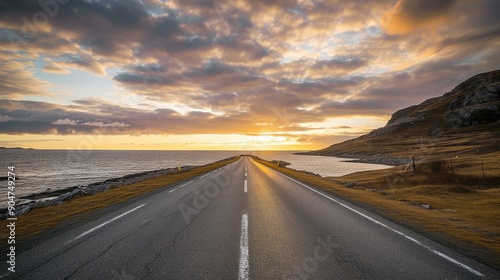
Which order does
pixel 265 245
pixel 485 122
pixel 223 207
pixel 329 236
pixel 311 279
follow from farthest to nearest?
1. pixel 485 122
2. pixel 223 207
3. pixel 329 236
4. pixel 265 245
5. pixel 311 279

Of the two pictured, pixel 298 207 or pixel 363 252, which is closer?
pixel 363 252

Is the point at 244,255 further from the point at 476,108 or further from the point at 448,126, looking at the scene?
the point at 448,126

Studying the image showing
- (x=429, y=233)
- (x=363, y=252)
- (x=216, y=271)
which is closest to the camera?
(x=216, y=271)

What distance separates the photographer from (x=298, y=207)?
10.6 meters

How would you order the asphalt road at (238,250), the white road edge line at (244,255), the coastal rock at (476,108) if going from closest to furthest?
the white road edge line at (244,255)
the asphalt road at (238,250)
the coastal rock at (476,108)

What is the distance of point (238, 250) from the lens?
18.3 feet

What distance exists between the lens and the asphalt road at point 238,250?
15.0 ft

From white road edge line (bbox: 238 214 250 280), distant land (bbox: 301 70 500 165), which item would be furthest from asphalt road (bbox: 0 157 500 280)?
distant land (bbox: 301 70 500 165)

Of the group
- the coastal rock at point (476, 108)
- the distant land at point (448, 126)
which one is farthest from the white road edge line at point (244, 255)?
the coastal rock at point (476, 108)

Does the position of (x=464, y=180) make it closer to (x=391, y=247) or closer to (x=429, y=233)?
(x=429, y=233)

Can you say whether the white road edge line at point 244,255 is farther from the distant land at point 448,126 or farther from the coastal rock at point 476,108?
the coastal rock at point 476,108

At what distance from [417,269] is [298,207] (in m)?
6.01

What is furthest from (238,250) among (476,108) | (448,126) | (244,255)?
(448,126)

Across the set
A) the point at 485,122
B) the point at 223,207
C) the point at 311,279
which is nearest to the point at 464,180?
the point at 223,207
